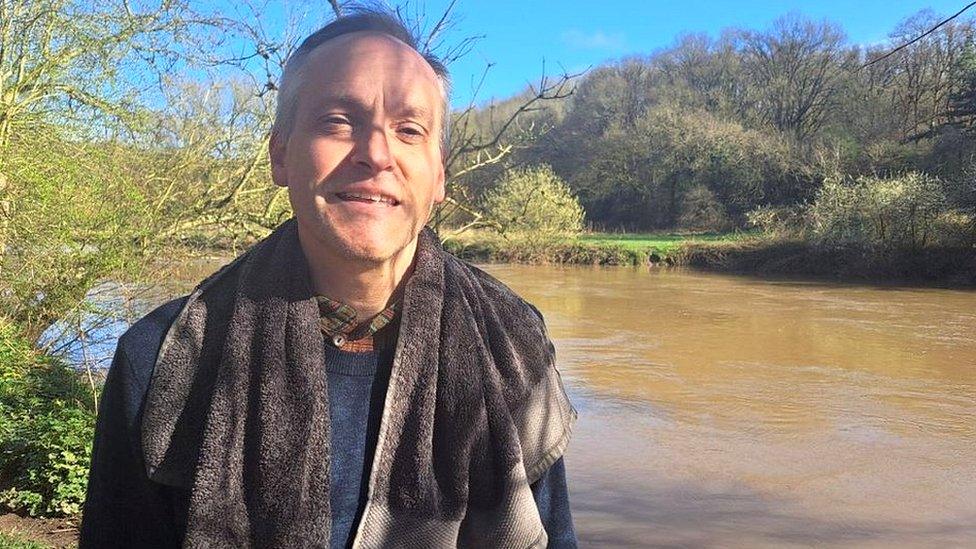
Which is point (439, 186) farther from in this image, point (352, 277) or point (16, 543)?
point (16, 543)

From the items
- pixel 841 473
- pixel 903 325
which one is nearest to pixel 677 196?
pixel 903 325

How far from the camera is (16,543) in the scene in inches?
147

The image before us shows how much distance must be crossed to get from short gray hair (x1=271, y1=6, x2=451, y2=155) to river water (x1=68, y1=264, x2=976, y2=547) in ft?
17.9

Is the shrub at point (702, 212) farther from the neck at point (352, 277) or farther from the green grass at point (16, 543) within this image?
the neck at point (352, 277)

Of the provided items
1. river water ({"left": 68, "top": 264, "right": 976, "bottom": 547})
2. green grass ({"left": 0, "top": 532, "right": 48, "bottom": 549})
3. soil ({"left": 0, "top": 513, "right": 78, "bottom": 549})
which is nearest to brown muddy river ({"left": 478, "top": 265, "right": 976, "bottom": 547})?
river water ({"left": 68, "top": 264, "right": 976, "bottom": 547})

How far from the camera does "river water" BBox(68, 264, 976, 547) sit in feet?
22.0

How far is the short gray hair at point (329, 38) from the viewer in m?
1.21

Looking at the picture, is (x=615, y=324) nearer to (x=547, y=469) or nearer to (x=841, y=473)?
(x=841, y=473)

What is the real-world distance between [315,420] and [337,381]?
0.09 m

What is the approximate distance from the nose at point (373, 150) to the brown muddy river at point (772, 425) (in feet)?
17.8

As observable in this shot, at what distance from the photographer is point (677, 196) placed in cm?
3912

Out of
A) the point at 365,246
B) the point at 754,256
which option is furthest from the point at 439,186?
the point at 754,256

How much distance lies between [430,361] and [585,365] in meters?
11.8

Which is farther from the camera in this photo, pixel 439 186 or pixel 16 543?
pixel 16 543
